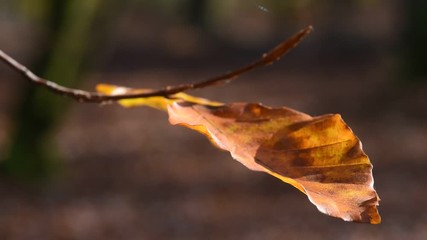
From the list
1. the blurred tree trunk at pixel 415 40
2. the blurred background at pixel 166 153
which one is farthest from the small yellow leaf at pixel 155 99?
the blurred tree trunk at pixel 415 40

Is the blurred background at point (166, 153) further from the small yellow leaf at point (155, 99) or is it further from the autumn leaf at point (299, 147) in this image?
the autumn leaf at point (299, 147)

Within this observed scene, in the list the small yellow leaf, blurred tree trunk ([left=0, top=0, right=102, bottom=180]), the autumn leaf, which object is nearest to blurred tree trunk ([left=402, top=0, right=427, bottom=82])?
blurred tree trunk ([left=0, top=0, right=102, bottom=180])

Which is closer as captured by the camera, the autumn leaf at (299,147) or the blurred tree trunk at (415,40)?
the autumn leaf at (299,147)

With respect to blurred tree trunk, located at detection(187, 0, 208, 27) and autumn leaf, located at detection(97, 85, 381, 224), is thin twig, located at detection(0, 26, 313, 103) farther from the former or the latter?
blurred tree trunk, located at detection(187, 0, 208, 27)

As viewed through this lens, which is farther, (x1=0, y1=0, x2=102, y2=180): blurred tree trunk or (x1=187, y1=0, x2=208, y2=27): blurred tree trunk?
(x1=187, y1=0, x2=208, y2=27): blurred tree trunk

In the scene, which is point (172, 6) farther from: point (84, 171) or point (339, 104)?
point (84, 171)

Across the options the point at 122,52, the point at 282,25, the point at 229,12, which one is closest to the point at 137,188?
the point at 122,52

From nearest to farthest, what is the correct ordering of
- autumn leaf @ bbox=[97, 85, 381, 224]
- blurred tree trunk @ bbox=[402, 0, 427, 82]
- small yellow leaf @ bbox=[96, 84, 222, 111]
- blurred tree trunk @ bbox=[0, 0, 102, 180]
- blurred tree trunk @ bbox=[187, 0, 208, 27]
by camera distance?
1. autumn leaf @ bbox=[97, 85, 381, 224]
2. small yellow leaf @ bbox=[96, 84, 222, 111]
3. blurred tree trunk @ bbox=[0, 0, 102, 180]
4. blurred tree trunk @ bbox=[402, 0, 427, 82]
5. blurred tree trunk @ bbox=[187, 0, 208, 27]
